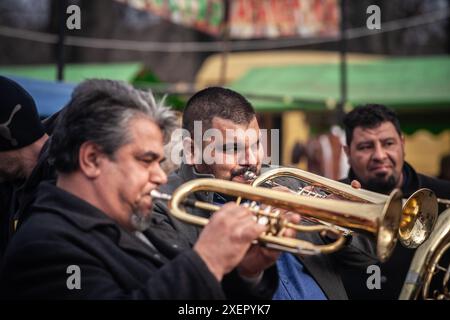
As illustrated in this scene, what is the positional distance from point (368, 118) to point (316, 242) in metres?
1.75

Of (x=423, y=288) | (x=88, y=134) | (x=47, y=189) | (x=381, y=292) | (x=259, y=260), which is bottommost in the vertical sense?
(x=381, y=292)

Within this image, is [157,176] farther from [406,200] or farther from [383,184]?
[383,184]

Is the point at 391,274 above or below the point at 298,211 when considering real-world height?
below

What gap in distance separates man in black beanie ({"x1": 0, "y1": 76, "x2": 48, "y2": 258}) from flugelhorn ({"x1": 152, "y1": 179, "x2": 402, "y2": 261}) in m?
1.06

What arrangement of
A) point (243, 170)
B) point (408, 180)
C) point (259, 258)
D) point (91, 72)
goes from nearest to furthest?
point (259, 258) → point (243, 170) → point (408, 180) → point (91, 72)

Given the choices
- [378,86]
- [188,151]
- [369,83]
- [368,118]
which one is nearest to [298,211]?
[188,151]

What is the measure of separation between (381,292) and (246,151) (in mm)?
1341

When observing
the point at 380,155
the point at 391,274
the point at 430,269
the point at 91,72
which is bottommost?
the point at 391,274

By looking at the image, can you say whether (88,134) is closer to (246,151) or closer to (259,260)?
(259,260)

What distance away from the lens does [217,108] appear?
3.76m

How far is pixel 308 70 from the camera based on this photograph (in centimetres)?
1591

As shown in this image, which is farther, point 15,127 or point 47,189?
point 15,127

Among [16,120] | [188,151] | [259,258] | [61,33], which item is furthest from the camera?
[61,33]
